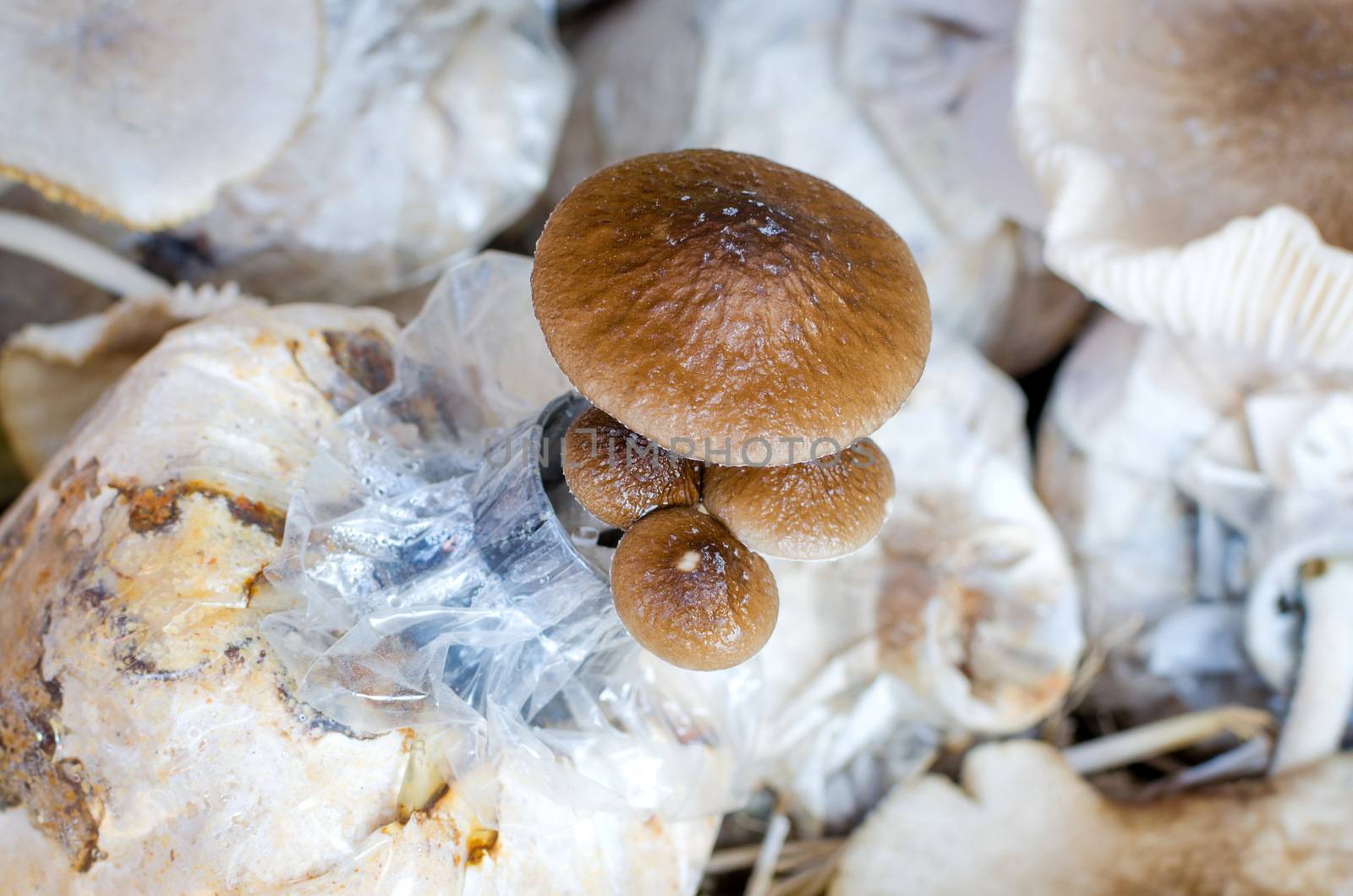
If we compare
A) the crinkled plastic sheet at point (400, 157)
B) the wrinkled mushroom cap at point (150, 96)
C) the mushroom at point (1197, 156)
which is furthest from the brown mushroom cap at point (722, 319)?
the crinkled plastic sheet at point (400, 157)

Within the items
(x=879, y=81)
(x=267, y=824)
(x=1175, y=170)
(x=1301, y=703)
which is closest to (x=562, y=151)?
(x=879, y=81)

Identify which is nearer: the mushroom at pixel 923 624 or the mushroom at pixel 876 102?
the mushroom at pixel 923 624

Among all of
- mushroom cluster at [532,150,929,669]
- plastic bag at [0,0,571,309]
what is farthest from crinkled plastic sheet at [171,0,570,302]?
mushroom cluster at [532,150,929,669]

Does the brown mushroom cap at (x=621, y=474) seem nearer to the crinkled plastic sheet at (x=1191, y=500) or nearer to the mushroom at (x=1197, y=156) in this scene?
the mushroom at (x=1197, y=156)

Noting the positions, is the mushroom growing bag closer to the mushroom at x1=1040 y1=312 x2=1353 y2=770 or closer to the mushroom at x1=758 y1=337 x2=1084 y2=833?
the mushroom at x1=758 y1=337 x2=1084 y2=833

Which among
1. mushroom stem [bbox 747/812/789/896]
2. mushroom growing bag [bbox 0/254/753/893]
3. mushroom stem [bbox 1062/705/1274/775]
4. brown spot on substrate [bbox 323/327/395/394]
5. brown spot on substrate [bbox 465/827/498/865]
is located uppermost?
brown spot on substrate [bbox 323/327/395/394]

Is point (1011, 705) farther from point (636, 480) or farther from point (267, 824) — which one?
point (267, 824)

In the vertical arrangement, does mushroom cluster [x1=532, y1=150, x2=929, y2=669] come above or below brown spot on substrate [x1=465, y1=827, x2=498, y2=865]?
above
